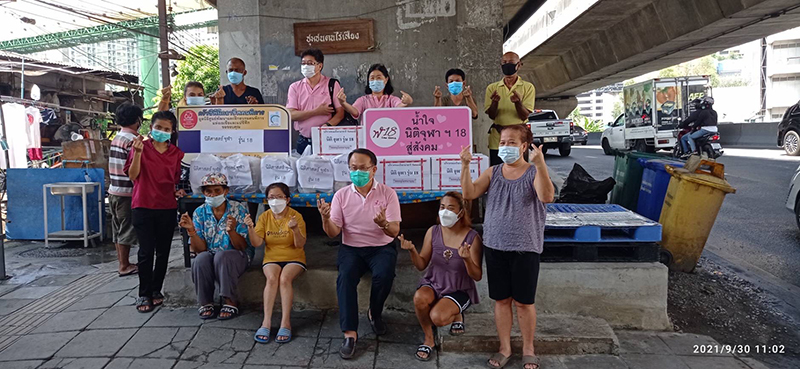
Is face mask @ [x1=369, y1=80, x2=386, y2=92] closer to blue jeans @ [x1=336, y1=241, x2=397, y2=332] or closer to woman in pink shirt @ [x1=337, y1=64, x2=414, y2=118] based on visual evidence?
woman in pink shirt @ [x1=337, y1=64, x2=414, y2=118]

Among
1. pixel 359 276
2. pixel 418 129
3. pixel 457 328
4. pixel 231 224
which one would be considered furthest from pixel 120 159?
pixel 457 328

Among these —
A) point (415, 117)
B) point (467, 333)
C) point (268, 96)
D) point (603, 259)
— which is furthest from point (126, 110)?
point (603, 259)

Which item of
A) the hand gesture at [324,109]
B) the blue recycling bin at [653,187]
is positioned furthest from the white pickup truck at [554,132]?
the hand gesture at [324,109]

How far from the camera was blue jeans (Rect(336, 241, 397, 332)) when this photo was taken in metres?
3.85

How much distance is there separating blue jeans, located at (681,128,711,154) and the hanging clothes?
56.3 feet

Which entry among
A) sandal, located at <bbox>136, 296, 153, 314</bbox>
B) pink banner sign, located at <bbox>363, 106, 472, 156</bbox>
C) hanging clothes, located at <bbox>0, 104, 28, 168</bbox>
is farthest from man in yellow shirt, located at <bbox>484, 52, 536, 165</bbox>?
hanging clothes, located at <bbox>0, 104, 28, 168</bbox>

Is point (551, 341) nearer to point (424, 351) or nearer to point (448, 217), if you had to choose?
point (424, 351)

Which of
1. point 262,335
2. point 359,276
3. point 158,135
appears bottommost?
point 262,335

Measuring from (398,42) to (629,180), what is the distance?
3616 mm

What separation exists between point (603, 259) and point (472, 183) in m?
1.73

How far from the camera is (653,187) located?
6.14 m

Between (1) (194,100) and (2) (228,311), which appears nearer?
(2) (228,311)

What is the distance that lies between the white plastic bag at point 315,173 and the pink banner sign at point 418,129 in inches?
17.9

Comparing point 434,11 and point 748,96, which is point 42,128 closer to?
point 434,11
